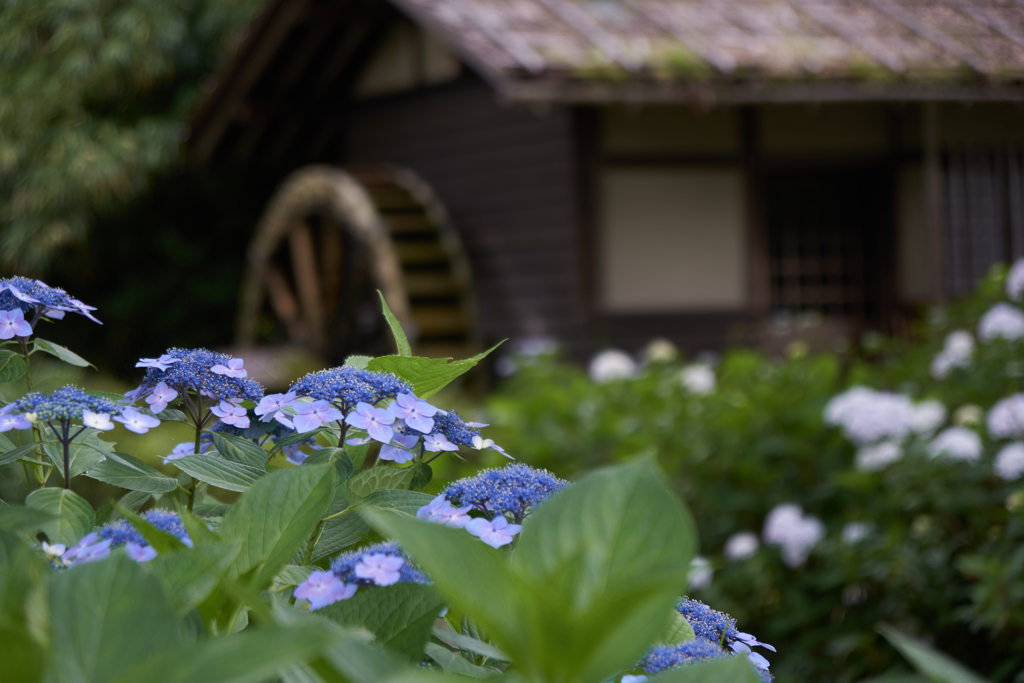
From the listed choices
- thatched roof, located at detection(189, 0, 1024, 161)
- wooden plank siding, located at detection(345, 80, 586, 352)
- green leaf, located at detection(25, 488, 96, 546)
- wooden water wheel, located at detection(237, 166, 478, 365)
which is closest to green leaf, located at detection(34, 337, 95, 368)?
green leaf, located at detection(25, 488, 96, 546)

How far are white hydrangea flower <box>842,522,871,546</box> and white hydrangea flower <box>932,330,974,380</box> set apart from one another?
763mm

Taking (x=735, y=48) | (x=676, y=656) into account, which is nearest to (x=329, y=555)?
(x=676, y=656)

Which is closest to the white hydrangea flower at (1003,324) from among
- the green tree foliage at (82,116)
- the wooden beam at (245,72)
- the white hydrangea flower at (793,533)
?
the white hydrangea flower at (793,533)

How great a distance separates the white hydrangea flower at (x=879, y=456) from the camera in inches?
111

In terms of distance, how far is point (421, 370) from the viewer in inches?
38.4

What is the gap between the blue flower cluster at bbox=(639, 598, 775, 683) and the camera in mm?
704

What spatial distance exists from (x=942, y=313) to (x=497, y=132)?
3975 millimetres

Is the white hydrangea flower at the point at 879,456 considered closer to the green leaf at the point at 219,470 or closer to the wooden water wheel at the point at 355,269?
the green leaf at the point at 219,470

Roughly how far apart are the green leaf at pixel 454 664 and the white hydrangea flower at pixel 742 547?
242cm

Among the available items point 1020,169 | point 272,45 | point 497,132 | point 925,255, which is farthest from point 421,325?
point 1020,169

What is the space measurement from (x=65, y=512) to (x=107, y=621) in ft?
1.01

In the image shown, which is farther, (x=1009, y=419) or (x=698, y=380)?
(x=698, y=380)

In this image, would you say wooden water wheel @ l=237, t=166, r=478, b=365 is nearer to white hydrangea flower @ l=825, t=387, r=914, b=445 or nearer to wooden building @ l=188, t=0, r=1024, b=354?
wooden building @ l=188, t=0, r=1024, b=354

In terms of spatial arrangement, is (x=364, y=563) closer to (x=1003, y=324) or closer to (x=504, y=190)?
(x=1003, y=324)
